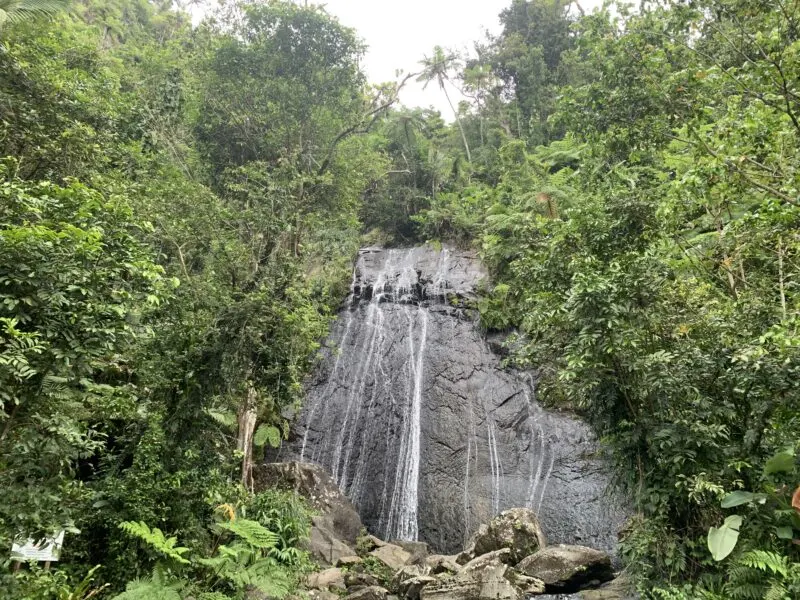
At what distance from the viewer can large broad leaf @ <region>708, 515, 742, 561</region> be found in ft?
15.9

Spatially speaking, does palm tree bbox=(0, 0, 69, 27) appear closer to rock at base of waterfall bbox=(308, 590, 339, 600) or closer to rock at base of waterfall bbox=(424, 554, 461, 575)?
rock at base of waterfall bbox=(308, 590, 339, 600)

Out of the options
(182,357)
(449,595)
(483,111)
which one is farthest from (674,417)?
(483,111)

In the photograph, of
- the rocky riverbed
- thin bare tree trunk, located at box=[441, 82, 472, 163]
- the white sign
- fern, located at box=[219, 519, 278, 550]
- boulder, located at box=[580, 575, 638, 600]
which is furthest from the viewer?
thin bare tree trunk, located at box=[441, 82, 472, 163]

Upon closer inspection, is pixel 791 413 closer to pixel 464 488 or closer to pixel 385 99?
pixel 464 488

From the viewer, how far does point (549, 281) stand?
7.25 m

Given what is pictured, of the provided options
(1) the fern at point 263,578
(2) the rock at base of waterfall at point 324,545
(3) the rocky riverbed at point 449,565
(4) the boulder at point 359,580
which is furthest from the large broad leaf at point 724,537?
(2) the rock at base of waterfall at point 324,545

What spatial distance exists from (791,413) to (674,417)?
3.73 ft

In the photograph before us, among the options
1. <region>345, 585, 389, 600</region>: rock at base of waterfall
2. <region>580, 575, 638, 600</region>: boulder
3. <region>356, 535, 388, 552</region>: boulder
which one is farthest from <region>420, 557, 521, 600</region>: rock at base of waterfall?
<region>356, 535, 388, 552</region>: boulder

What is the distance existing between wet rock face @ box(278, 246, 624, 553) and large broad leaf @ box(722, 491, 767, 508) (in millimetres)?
6312

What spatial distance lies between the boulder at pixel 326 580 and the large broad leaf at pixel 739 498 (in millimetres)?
6066

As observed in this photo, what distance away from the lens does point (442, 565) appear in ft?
29.6

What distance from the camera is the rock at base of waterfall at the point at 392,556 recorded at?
387 inches

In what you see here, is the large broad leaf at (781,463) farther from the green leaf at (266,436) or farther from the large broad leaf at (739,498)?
the green leaf at (266,436)

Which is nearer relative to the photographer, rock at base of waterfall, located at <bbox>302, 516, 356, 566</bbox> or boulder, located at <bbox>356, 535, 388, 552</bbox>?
rock at base of waterfall, located at <bbox>302, 516, 356, 566</bbox>
